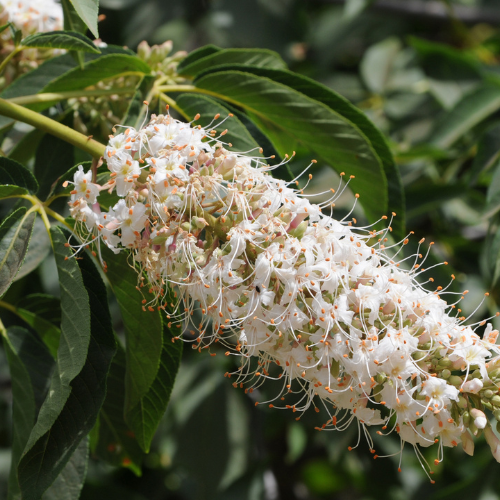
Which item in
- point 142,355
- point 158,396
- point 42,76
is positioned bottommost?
point 158,396

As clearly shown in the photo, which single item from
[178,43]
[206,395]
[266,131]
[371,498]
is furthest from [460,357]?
[178,43]

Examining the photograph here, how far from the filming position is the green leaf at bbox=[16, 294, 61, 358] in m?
1.55

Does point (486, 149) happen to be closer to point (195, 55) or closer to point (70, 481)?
point (195, 55)

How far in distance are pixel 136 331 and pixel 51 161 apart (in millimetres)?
665

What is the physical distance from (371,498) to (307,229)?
8.16ft

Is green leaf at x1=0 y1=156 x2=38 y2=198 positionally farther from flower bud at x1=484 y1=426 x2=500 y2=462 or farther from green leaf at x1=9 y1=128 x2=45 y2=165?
flower bud at x1=484 y1=426 x2=500 y2=462

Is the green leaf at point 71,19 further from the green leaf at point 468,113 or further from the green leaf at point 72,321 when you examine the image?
the green leaf at point 468,113

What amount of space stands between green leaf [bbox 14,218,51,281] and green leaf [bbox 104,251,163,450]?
1.37ft

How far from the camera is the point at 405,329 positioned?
3.88ft

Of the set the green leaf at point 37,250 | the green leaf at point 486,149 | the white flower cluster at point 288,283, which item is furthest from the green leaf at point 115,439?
the green leaf at point 486,149

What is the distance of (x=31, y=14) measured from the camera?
1.77 m

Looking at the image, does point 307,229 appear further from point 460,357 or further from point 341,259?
point 460,357

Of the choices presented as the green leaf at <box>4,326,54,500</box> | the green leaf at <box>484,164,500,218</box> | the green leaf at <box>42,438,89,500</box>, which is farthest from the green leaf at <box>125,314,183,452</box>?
the green leaf at <box>484,164,500,218</box>

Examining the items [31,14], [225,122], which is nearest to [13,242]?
[225,122]
